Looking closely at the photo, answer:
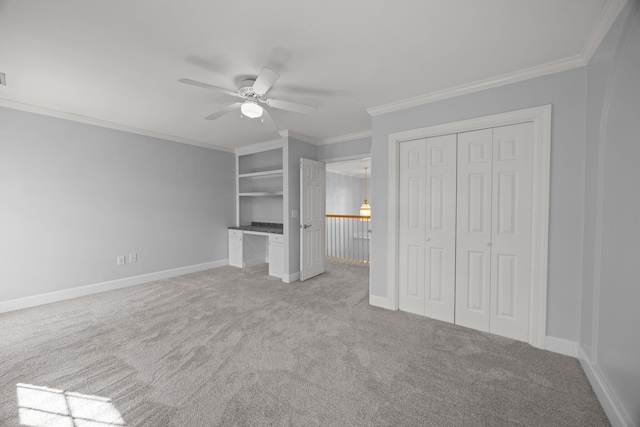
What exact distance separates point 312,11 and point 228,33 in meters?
0.65

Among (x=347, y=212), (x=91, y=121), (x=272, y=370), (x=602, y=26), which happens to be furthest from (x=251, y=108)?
(x=347, y=212)

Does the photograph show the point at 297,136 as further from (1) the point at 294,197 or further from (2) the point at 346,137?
(1) the point at 294,197

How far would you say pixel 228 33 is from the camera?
1843 millimetres

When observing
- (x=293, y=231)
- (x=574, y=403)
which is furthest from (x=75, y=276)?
(x=574, y=403)

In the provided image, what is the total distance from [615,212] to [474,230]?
3.71ft

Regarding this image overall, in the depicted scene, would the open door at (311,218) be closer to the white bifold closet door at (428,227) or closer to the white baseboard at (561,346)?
the white bifold closet door at (428,227)

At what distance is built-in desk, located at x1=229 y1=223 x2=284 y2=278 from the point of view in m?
4.80

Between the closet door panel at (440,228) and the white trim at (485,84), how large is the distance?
45 cm

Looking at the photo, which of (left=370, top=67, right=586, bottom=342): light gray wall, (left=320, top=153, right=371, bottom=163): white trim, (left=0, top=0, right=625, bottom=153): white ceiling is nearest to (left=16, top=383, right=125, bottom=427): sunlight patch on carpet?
(left=0, top=0, right=625, bottom=153): white ceiling

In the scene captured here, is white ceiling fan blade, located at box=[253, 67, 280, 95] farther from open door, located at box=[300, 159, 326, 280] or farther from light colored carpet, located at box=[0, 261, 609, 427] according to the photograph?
light colored carpet, located at box=[0, 261, 609, 427]

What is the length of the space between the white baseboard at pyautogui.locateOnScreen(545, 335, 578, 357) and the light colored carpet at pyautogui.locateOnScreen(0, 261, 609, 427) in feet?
0.25

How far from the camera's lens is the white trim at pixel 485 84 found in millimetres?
2184

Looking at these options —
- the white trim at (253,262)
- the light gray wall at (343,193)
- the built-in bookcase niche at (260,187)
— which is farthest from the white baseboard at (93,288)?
the light gray wall at (343,193)

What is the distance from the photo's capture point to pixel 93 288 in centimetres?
381
